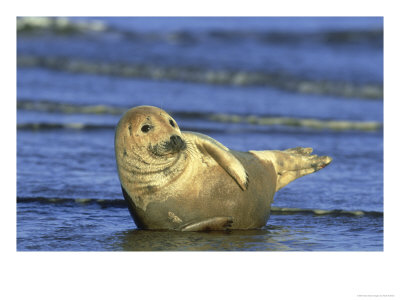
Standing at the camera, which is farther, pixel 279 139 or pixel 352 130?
pixel 352 130

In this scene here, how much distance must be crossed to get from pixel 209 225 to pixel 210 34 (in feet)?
63.3

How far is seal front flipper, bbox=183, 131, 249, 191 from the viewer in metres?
6.61

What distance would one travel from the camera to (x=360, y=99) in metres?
15.3

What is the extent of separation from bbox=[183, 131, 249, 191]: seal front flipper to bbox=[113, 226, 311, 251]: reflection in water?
17.3 inches

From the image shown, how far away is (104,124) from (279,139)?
8.97 ft

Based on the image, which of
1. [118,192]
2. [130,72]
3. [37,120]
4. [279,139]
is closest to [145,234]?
[118,192]

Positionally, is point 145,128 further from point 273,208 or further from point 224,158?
point 273,208

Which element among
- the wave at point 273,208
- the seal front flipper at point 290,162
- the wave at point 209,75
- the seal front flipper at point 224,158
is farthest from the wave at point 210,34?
the seal front flipper at point 224,158

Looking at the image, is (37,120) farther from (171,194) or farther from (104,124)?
(171,194)

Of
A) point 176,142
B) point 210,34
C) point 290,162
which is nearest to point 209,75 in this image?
point 210,34

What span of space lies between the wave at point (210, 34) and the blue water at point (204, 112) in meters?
0.06

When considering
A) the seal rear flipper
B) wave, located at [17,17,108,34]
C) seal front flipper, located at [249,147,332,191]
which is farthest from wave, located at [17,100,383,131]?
wave, located at [17,17,108,34]

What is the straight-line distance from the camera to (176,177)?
6.58 meters

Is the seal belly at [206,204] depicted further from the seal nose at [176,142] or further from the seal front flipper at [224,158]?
the seal nose at [176,142]
